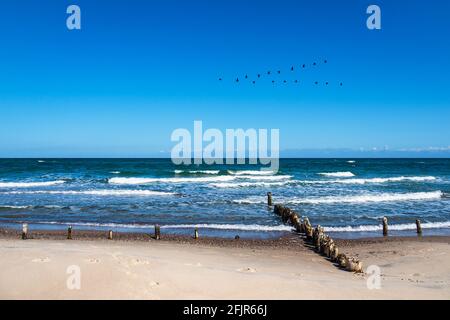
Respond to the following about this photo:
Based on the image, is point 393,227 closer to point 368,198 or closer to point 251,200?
point 368,198

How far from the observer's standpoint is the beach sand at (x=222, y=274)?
814cm

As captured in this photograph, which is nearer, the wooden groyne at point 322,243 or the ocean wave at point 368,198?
the wooden groyne at point 322,243

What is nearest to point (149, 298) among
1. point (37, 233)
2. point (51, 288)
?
point (51, 288)

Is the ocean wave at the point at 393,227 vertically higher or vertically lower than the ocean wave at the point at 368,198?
lower

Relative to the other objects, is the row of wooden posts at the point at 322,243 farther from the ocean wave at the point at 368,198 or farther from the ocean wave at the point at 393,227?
the ocean wave at the point at 368,198

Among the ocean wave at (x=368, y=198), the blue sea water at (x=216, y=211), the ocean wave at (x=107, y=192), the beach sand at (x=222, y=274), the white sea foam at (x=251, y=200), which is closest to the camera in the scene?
the beach sand at (x=222, y=274)

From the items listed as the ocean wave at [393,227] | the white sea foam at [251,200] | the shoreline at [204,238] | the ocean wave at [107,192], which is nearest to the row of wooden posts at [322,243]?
the shoreline at [204,238]

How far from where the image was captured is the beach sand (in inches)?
320

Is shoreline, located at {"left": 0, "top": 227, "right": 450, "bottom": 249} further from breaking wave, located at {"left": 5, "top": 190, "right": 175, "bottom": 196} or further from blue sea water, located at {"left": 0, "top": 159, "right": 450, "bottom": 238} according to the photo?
breaking wave, located at {"left": 5, "top": 190, "right": 175, "bottom": 196}

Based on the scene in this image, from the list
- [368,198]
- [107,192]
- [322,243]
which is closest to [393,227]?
[322,243]

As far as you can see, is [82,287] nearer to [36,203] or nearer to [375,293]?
[375,293]

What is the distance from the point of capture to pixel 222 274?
990cm
